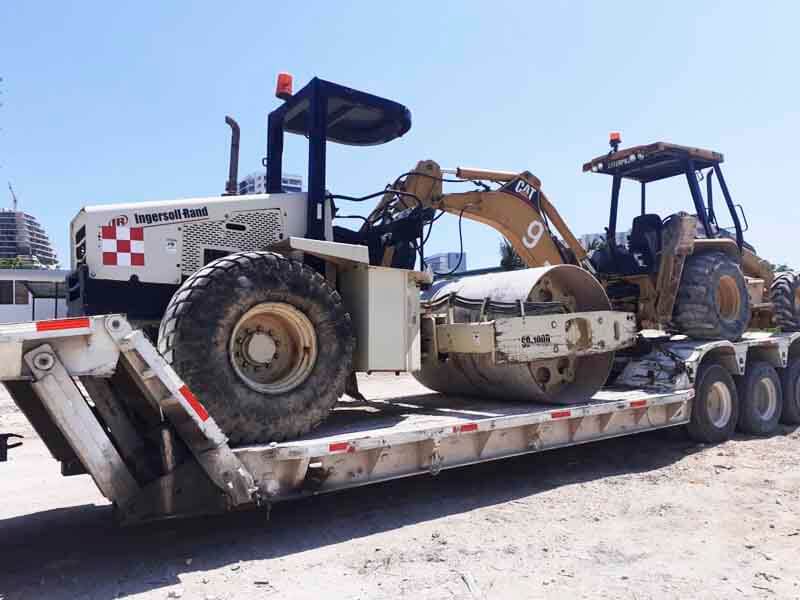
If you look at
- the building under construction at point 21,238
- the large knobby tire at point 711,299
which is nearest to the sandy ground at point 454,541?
the large knobby tire at point 711,299

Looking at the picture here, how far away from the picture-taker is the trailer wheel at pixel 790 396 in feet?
30.3

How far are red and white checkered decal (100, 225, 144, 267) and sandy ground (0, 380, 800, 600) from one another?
183 centimetres

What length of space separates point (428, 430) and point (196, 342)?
5.71 ft

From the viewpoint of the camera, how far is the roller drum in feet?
21.0

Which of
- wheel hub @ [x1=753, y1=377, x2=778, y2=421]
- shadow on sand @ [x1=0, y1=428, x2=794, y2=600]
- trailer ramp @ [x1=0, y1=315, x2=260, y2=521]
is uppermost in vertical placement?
trailer ramp @ [x1=0, y1=315, x2=260, y2=521]

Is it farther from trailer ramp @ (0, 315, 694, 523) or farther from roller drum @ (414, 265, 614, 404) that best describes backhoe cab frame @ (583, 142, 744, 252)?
trailer ramp @ (0, 315, 694, 523)

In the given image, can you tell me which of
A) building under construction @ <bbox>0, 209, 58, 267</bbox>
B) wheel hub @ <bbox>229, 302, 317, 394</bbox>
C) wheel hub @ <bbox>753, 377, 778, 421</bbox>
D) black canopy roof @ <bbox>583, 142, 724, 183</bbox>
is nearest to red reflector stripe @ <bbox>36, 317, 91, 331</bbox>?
wheel hub @ <bbox>229, 302, 317, 394</bbox>

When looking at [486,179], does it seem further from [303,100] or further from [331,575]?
[331,575]

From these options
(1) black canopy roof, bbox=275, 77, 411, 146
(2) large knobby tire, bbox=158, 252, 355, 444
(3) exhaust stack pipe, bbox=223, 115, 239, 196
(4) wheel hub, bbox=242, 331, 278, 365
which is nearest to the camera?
(2) large knobby tire, bbox=158, 252, 355, 444

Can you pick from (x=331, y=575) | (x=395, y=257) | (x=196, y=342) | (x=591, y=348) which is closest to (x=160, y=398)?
(x=196, y=342)

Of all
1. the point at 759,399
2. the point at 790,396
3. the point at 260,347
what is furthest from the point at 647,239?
the point at 260,347

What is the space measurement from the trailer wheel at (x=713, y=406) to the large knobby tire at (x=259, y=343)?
465cm

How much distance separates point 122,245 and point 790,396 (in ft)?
27.9

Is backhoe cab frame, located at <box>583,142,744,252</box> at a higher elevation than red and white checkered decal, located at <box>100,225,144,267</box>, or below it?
higher
